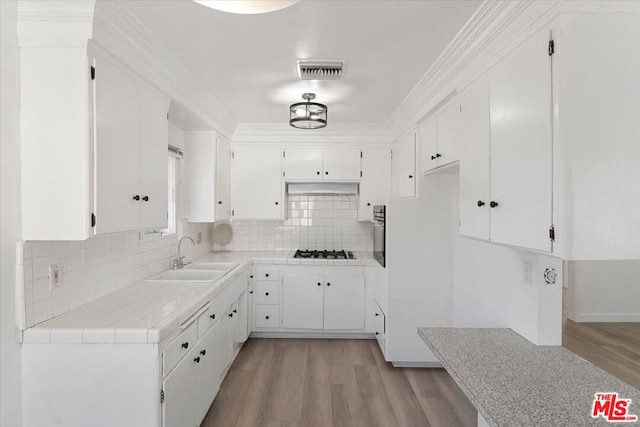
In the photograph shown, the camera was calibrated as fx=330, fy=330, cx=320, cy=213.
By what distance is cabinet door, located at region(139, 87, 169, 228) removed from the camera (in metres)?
1.97

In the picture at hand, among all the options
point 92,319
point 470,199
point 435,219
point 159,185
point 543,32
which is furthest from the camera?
point 435,219

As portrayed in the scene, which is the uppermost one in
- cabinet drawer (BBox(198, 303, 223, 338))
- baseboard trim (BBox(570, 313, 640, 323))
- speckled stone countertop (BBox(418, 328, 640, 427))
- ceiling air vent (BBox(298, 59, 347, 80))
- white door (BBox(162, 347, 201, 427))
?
ceiling air vent (BBox(298, 59, 347, 80))

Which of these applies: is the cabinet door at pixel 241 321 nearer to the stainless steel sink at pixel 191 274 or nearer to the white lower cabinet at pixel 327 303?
the stainless steel sink at pixel 191 274

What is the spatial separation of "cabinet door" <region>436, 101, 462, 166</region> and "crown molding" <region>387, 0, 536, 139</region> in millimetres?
157

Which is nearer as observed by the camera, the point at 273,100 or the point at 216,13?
the point at 216,13

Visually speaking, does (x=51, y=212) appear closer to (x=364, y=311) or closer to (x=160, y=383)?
(x=160, y=383)

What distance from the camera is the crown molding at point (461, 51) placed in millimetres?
1514

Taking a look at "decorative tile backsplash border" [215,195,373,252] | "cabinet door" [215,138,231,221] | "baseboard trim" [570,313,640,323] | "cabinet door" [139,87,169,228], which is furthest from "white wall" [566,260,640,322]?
"cabinet door" [139,87,169,228]

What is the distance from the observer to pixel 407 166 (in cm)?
344

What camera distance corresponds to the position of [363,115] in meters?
3.58

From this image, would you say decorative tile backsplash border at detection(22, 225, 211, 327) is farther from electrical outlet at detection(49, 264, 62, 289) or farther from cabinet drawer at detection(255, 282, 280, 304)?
cabinet drawer at detection(255, 282, 280, 304)

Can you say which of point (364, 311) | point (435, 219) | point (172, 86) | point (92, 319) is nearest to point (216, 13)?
point (172, 86)

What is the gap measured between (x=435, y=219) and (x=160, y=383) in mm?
2556

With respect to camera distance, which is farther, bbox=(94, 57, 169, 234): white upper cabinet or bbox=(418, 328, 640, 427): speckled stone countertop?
bbox=(94, 57, 169, 234): white upper cabinet
